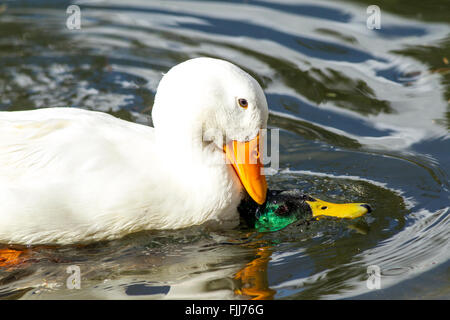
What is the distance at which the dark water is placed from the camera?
14.1ft

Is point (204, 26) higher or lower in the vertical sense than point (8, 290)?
higher

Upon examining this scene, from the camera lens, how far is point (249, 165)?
4668 mm

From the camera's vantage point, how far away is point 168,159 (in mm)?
4617

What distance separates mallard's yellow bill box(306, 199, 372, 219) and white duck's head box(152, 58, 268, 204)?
0.41 m

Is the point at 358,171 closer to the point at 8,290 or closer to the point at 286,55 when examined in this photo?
the point at 286,55

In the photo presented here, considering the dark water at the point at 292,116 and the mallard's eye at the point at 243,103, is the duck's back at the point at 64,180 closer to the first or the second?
the dark water at the point at 292,116

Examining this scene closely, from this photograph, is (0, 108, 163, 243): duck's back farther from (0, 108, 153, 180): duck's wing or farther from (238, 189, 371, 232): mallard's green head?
(238, 189, 371, 232): mallard's green head

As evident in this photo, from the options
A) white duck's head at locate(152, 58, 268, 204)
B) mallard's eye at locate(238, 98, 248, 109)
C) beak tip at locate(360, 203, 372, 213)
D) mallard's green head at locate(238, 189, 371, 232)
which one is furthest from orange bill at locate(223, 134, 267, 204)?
beak tip at locate(360, 203, 372, 213)

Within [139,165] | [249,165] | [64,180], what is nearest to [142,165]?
[139,165]

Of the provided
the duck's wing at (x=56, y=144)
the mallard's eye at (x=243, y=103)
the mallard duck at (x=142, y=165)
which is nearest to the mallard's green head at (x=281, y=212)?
the mallard duck at (x=142, y=165)

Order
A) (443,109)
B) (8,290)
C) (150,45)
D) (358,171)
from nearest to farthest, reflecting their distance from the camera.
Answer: (8,290), (358,171), (443,109), (150,45)
